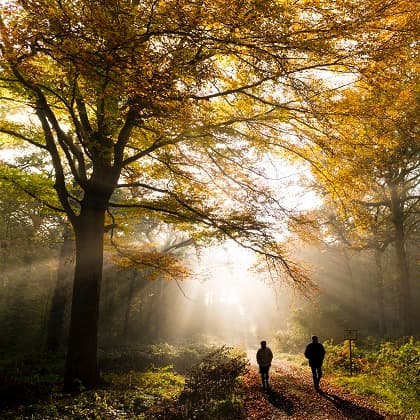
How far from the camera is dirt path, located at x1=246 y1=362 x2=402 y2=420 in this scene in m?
7.06

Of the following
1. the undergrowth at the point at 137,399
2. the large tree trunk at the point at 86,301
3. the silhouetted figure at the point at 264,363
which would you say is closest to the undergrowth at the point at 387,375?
the silhouetted figure at the point at 264,363

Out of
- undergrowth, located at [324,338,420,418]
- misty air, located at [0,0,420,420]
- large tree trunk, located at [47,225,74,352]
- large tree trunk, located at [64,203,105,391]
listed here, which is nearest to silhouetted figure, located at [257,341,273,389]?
misty air, located at [0,0,420,420]

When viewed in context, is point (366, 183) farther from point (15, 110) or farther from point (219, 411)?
point (15, 110)

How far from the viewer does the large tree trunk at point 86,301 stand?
8195 millimetres

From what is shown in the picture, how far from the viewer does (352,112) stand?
267 inches

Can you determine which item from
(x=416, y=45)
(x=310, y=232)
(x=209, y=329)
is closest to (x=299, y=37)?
(x=416, y=45)

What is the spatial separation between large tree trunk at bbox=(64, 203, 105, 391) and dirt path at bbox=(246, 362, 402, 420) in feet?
12.8

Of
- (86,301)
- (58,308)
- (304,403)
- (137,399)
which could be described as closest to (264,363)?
(304,403)

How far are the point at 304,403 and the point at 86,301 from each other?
5709 millimetres

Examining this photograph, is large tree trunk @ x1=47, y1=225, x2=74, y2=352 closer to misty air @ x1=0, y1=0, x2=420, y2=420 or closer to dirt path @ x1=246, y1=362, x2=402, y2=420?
misty air @ x1=0, y1=0, x2=420, y2=420

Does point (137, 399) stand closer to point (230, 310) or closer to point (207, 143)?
point (207, 143)

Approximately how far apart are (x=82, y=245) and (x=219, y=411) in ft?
16.7

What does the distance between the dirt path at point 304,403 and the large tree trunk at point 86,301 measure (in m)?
3.91

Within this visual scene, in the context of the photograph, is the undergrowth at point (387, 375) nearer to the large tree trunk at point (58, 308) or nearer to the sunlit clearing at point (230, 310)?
the large tree trunk at point (58, 308)
